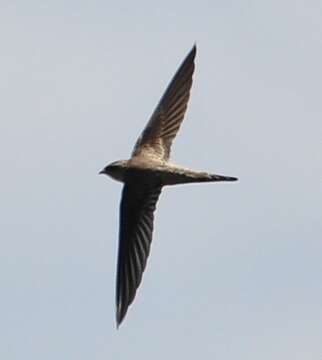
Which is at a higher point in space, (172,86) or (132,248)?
(172,86)

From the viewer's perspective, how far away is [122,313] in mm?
10922

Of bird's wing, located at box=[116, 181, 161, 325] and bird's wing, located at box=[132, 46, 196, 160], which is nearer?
bird's wing, located at box=[116, 181, 161, 325]

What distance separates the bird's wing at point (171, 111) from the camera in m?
12.1

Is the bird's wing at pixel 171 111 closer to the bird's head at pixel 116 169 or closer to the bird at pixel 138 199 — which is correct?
the bird at pixel 138 199

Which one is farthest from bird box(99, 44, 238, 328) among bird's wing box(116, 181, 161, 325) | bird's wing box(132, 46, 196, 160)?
Result: bird's wing box(132, 46, 196, 160)

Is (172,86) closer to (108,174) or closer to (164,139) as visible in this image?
(164,139)

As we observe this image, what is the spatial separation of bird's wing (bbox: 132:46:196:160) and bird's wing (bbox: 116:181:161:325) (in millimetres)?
744

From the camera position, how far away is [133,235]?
11.4 meters

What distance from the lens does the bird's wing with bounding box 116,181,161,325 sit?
11.1 metres

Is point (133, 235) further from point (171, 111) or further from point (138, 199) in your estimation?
point (171, 111)

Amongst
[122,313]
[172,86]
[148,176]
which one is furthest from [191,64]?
[122,313]

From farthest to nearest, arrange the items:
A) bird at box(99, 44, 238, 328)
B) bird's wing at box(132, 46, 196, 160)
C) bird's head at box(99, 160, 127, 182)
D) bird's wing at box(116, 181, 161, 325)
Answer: bird's wing at box(132, 46, 196, 160) → bird's head at box(99, 160, 127, 182) → bird's wing at box(116, 181, 161, 325) → bird at box(99, 44, 238, 328)

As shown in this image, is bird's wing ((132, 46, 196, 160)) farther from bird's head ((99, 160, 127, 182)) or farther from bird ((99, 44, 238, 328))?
bird's head ((99, 160, 127, 182))

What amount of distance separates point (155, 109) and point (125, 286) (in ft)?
5.74
